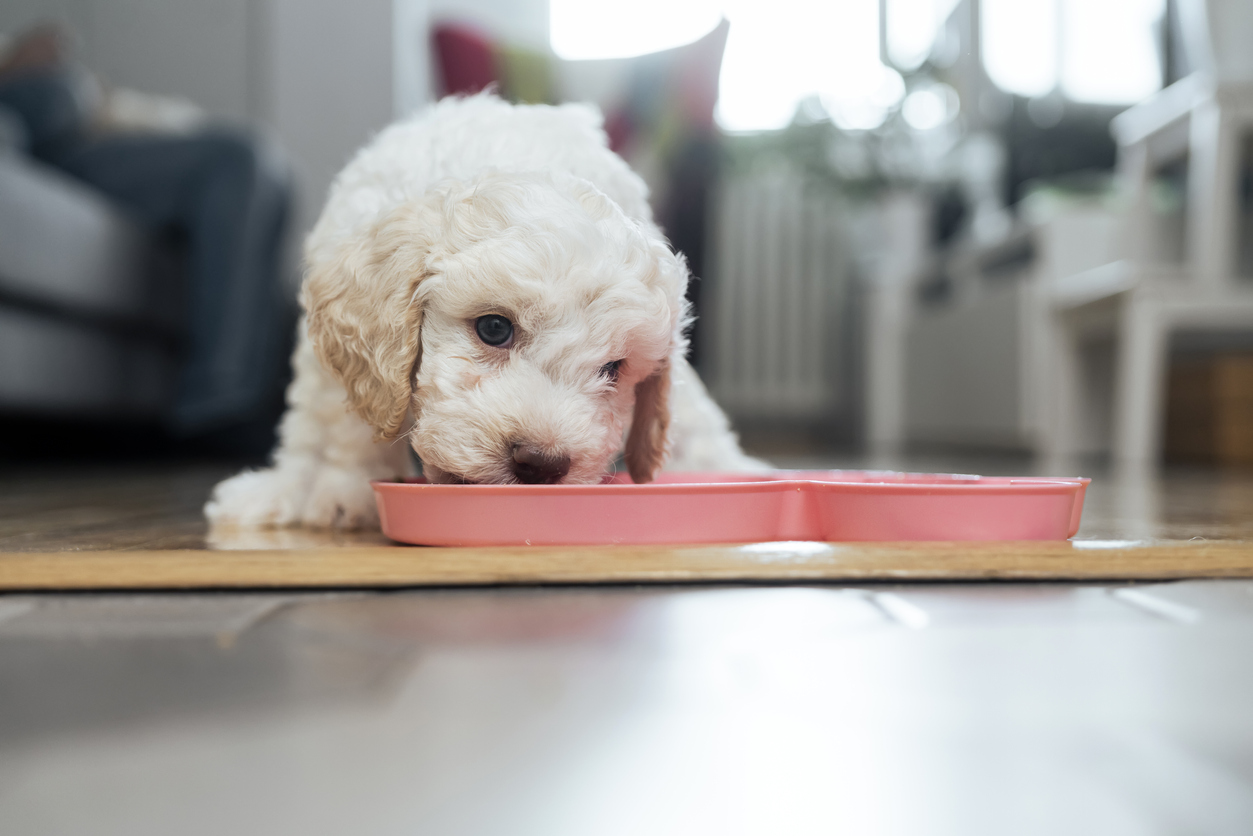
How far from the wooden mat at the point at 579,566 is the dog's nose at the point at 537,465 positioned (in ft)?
0.58

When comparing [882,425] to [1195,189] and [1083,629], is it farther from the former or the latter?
[1083,629]

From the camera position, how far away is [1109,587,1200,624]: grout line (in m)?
0.95

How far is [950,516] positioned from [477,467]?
0.55m

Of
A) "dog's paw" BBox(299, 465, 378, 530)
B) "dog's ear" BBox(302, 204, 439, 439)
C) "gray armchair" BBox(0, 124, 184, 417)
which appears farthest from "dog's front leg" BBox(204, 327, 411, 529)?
"gray armchair" BBox(0, 124, 184, 417)

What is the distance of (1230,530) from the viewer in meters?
1.36

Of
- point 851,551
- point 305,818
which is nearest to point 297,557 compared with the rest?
point 305,818

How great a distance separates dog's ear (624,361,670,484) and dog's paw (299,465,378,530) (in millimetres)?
396

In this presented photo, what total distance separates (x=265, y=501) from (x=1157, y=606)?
1214 mm

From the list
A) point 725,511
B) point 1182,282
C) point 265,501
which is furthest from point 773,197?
point 725,511

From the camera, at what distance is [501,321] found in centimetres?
119

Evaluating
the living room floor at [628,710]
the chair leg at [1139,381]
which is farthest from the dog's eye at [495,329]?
the chair leg at [1139,381]

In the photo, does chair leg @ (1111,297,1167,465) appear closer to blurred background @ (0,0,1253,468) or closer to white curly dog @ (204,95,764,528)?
blurred background @ (0,0,1253,468)

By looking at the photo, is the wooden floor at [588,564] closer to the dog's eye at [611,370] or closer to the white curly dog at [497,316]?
the white curly dog at [497,316]

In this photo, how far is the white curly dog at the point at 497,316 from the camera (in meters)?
1.15
